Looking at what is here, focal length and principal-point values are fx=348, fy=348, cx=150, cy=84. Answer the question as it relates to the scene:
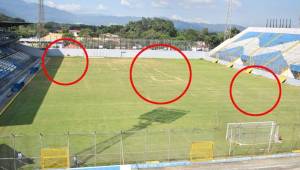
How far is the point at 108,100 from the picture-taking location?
80.0ft

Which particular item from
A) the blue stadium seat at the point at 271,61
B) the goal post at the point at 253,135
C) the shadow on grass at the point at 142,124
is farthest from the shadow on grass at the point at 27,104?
the blue stadium seat at the point at 271,61

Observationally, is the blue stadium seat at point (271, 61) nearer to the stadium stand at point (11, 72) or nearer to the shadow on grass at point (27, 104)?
the shadow on grass at point (27, 104)

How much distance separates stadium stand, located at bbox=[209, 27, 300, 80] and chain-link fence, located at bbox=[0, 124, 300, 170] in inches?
920

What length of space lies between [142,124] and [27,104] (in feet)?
27.3

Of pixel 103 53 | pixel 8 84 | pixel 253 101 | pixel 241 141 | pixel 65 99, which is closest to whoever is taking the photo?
pixel 241 141

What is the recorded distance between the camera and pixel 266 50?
4944 centimetres

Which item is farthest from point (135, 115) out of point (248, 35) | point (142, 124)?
point (248, 35)

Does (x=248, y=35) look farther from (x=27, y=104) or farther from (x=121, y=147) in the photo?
(x=121, y=147)

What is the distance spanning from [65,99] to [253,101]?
1369 centimetres

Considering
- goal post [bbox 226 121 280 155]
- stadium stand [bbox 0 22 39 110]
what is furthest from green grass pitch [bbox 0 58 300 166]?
stadium stand [bbox 0 22 39 110]

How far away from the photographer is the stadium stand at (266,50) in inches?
1613

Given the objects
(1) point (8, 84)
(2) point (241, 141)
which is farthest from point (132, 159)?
(1) point (8, 84)

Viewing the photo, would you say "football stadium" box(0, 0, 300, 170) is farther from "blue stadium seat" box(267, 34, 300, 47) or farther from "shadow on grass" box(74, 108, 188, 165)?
"blue stadium seat" box(267, 34, 300, 47)

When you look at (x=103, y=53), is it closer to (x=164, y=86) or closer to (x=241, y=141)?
(x=164, y=86)
